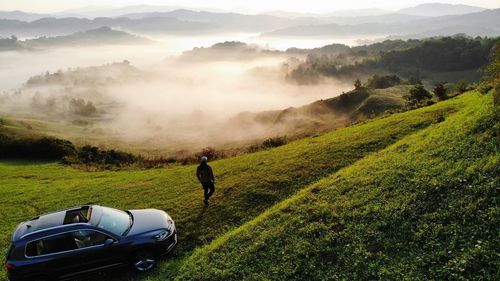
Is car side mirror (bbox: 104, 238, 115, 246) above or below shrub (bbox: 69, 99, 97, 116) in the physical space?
above

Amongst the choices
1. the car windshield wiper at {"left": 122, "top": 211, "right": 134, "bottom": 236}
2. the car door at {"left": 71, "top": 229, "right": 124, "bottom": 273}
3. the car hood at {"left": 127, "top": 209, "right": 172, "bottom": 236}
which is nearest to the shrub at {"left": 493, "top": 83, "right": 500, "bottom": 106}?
the car hood at {"left": 127, "top": 209, "right": 172, "bottom": 236}

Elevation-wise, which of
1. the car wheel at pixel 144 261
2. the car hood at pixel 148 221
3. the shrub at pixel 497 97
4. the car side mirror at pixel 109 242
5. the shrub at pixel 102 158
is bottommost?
the shrub at pixel 102 158

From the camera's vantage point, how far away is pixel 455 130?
18125mm

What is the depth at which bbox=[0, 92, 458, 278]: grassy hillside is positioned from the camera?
1922 centimetres

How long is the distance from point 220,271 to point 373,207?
6055 mm

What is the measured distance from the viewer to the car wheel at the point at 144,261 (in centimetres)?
1524

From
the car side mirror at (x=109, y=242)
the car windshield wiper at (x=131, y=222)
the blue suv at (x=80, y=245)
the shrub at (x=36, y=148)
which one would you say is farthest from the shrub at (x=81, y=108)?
the car side mirror at (x=109, y=242)

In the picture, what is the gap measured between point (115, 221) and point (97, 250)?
1488 mm

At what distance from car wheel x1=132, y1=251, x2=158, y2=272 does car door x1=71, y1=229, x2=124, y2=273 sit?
0.63 meters

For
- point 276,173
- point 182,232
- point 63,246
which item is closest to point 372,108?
point 276,173

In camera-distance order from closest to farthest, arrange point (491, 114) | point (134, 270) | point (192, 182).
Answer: point (134, 270) → point (491, 114) → point (192, 182)

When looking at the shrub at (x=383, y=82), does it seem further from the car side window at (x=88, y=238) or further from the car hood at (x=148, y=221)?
the car side window at (x=88, y=238)

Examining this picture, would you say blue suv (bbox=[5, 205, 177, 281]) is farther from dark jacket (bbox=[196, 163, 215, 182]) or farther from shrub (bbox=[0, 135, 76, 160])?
shrub (bbox=[0, 135, 76, 160])

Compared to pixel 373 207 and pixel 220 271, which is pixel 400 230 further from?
pixel 220 271
